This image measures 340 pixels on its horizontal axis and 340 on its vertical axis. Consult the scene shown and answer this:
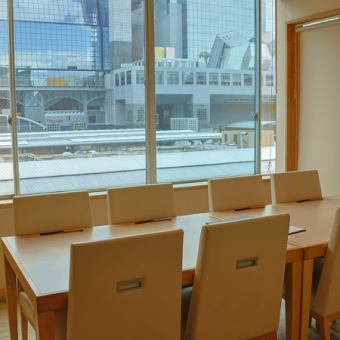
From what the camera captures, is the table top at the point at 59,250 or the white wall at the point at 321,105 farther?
the white wall at the point at 321,105

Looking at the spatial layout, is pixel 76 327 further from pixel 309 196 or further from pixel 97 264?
pixel 309 196

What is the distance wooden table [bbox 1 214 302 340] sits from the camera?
1966 millimetres

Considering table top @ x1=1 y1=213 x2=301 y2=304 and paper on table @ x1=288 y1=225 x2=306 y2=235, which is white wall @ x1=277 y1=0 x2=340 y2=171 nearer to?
table top @ x1=1 y1=213 x2=301 y2=304

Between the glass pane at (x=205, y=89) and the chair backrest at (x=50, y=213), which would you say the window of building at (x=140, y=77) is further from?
the chair backrest at (x=50, y=213)

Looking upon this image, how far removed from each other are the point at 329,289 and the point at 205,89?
2764 mm

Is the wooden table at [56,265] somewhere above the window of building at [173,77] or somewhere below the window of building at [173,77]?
below

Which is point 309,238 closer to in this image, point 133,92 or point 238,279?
point 238,279

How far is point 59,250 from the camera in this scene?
8.23ft

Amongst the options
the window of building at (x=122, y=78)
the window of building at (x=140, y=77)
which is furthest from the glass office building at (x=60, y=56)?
the window of building at (x=140, y=77)

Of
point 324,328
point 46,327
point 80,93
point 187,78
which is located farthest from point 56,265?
point 187,78

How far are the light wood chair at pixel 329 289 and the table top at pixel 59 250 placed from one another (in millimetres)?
200

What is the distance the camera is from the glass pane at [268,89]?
5.12 m

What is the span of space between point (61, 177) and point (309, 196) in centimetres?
206

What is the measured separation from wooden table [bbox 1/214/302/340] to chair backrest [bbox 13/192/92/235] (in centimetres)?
10
